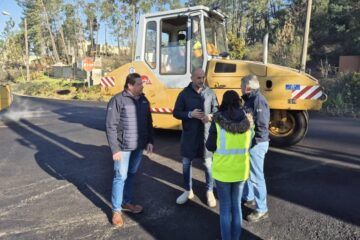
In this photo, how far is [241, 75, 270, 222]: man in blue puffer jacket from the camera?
13.4ft

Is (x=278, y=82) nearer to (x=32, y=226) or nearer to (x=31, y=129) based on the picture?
(x=32, y=226)

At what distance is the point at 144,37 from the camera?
29.9 ft

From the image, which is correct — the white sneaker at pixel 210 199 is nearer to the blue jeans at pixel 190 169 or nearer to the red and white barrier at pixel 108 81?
the blue jeans at pixel 190 169

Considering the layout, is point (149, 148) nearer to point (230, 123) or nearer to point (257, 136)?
point (257, 136)

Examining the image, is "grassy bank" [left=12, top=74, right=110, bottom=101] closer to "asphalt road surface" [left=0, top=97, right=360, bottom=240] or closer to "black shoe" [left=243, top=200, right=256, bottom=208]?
"asphalt road surface" [left=0, top=97, right=360, bottom=240]

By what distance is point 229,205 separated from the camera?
3.41m

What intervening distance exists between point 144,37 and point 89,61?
778 inches

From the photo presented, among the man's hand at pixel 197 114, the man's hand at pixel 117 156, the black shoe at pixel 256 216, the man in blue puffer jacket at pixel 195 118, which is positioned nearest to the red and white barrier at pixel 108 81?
the man in blue puffer jacket at pixel 195 118

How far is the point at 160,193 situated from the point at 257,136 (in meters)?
1.95

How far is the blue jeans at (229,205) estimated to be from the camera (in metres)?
3.39

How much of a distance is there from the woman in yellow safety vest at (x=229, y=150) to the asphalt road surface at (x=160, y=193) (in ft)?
2.51

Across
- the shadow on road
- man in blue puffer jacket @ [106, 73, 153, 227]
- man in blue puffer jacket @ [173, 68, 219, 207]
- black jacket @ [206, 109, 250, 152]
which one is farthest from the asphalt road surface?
black jacket @ [206, 109, 250, 152]

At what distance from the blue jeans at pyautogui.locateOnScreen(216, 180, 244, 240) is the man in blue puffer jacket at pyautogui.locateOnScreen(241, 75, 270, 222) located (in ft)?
2.32

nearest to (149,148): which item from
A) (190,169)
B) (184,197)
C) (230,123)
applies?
(190,169)
